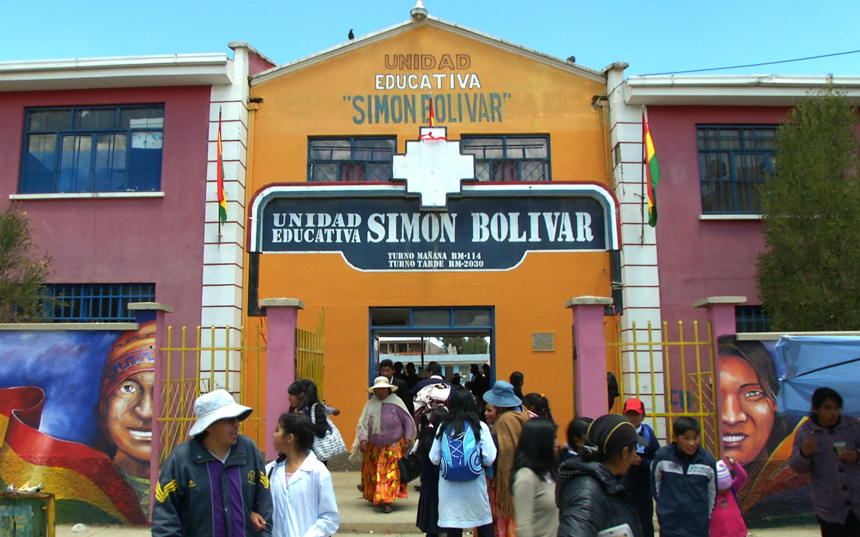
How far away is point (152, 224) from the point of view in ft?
37.6

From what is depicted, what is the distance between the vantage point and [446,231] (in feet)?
36.9

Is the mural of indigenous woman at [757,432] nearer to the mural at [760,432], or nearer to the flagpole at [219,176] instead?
the mural at [760,432]

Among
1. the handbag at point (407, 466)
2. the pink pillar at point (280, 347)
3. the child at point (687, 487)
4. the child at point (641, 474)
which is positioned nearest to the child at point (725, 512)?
the child at point (687, 487)

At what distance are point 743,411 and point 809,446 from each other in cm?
283

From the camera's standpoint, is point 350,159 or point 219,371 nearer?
point 219,371

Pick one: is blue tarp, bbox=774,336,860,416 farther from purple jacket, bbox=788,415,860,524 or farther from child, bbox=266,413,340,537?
child, bbox=266,413,340,537

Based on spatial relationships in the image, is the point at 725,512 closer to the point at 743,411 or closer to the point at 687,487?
the point at 687,487

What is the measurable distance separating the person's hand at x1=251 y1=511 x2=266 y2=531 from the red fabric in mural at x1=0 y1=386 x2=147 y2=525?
4872 mm

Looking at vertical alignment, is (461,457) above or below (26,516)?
above

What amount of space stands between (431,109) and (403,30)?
1728 millimetres

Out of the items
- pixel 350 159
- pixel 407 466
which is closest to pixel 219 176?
pixel 350 159

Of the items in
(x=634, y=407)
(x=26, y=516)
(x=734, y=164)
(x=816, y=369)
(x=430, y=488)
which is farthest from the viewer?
(x=734, y=164)

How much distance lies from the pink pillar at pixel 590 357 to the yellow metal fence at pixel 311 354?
3.40m

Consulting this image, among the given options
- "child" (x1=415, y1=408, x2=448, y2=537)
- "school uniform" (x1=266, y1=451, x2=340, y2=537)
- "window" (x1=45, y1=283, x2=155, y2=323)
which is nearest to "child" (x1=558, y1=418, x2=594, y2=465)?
"school uniform" (x1=266, y1=451, x2=340, y2=537)
